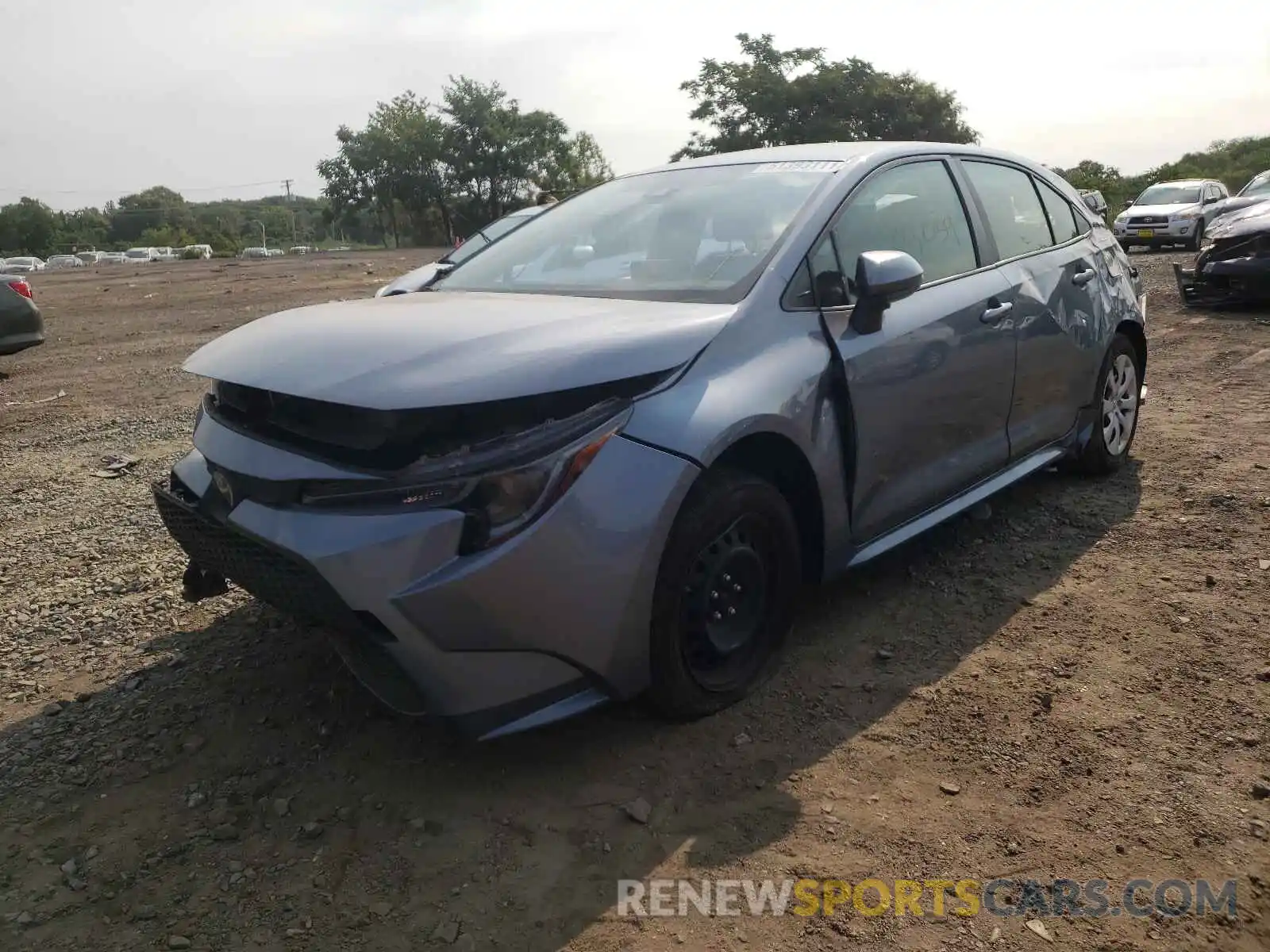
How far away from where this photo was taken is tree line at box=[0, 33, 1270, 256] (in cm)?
4294

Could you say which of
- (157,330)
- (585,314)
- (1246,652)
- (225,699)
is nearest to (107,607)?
(225,699)

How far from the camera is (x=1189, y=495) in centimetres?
448

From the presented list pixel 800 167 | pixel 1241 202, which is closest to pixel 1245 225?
pixel 1241 202

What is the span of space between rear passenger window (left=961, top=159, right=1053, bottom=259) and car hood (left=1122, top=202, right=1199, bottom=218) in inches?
724

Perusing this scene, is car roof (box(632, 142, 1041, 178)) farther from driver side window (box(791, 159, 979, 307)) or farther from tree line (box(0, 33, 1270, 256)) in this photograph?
tree line (box(0, 33, 1270, 256))

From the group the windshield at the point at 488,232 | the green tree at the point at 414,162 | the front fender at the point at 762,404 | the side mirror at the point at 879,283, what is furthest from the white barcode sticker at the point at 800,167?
the green tree at the point at 414,162

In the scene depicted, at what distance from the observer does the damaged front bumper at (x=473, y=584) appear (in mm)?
2215

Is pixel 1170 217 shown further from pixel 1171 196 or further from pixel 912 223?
pixel 912 223

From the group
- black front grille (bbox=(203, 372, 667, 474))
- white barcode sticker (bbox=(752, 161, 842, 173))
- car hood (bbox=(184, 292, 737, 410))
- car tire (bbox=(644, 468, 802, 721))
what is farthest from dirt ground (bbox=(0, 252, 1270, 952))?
→ white barcode sticker (bbox=(752, 161, 842, 173))

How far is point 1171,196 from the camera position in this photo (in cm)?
2083

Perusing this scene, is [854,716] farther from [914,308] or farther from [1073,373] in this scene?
[1073,373]

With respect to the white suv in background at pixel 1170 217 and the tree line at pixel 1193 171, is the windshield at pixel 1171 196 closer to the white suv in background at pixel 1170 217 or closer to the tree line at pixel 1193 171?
the white suv in background at pixel 1170 217

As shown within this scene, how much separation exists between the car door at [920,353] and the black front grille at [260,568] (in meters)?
1.62

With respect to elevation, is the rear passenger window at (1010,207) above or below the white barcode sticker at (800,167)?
below
